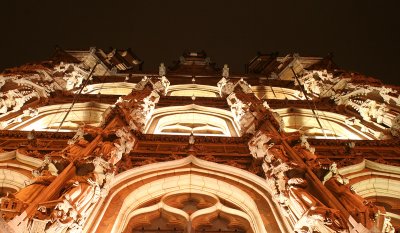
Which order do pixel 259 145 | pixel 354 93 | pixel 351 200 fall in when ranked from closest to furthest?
1. pixel 351 200
2. pixel 259 145
3. pixel 354 93

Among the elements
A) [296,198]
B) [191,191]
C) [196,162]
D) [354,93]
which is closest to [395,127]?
[354,93]

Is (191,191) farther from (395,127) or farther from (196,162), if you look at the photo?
(395,127)

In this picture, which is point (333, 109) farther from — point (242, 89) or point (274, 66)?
point (274, 66)

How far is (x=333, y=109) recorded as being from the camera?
1460 cm

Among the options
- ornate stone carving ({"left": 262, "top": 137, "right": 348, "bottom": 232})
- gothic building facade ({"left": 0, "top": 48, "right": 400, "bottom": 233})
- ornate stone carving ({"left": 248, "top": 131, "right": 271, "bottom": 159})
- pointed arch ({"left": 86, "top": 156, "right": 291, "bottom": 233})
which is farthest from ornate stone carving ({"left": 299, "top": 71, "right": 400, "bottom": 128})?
pointed arch ({"left": 86, "top": 156, "right": 291, "bottom": 233})

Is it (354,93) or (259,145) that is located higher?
(354,93)

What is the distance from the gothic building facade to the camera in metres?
5.82

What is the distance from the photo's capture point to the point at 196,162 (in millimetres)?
8828

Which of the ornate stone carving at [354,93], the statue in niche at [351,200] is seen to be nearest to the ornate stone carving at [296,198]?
the statue in niche at [351,200]

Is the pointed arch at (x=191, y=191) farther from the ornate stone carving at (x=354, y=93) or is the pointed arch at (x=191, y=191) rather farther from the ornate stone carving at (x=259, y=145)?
the ornate stone carving at (x=354, y=93)

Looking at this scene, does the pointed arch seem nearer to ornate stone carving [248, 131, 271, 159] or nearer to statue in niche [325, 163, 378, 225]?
ornate stone carving [248, 131, 271, 159]

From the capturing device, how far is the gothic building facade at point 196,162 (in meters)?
5.82

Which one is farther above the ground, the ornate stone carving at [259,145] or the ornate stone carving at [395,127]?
the ornate stone carving at [395,127]

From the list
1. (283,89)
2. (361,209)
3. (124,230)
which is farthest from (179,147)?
(283,89)
